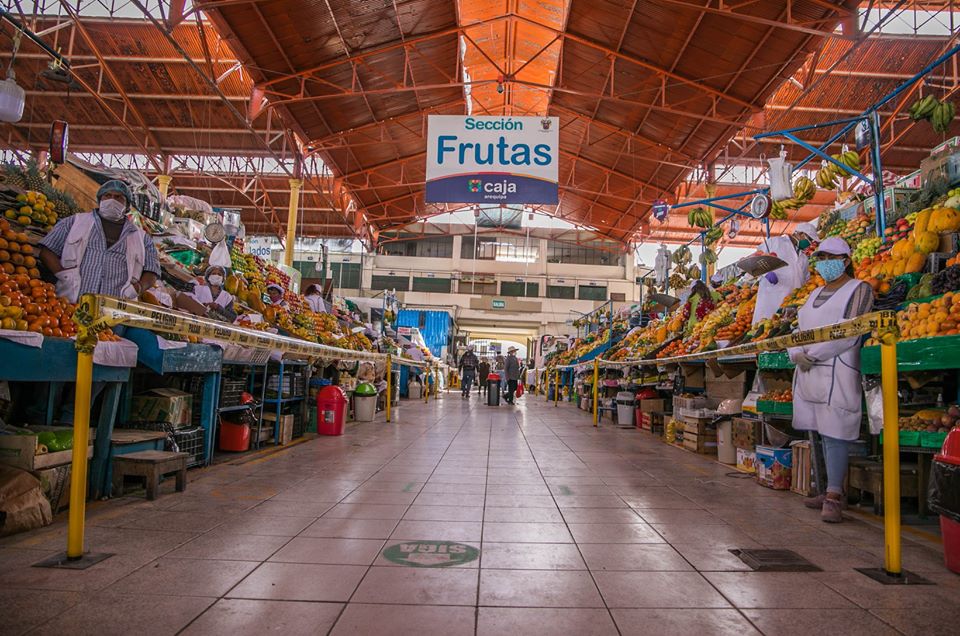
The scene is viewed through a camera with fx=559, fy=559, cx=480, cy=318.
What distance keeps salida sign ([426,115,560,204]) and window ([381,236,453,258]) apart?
26938 millimetres

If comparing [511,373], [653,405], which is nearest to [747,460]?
[653,405]

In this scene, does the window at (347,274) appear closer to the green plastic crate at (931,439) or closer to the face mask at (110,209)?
the face mask at (110,209)

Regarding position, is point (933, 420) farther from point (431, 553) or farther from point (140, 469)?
point (140, 469)

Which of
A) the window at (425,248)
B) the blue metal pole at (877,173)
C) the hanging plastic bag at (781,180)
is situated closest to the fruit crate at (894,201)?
the blue metal pole at (877,173)

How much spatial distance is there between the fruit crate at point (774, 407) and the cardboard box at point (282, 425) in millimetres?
5144

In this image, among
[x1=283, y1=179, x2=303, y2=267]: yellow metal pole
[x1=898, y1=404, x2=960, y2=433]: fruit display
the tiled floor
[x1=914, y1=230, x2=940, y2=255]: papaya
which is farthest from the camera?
[x1=283, y1=179, x2=303, y2=267]: yellow metal pole

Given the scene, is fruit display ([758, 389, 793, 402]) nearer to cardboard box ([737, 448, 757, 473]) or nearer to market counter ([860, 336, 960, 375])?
cardboard box ([737, 448, 757, 473])

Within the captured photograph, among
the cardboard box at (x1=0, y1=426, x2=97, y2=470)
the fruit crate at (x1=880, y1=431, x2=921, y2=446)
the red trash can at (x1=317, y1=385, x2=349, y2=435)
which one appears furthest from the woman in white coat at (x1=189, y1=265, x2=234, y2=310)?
the fruit crate at (x1=880, y1=431, x2=921, y2=446)

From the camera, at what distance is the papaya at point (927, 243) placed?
4.48 m

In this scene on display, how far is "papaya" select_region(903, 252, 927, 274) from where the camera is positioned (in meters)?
4.45

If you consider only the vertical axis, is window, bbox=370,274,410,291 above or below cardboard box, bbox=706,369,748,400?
above

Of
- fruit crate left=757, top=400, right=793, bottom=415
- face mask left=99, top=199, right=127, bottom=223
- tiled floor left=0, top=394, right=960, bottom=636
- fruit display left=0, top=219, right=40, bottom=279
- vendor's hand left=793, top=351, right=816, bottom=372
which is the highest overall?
face mask left=99, top=199, right=127, bottom=223

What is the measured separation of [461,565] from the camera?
2582 mm

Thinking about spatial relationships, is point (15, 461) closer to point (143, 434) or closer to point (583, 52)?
point (143, 434)
